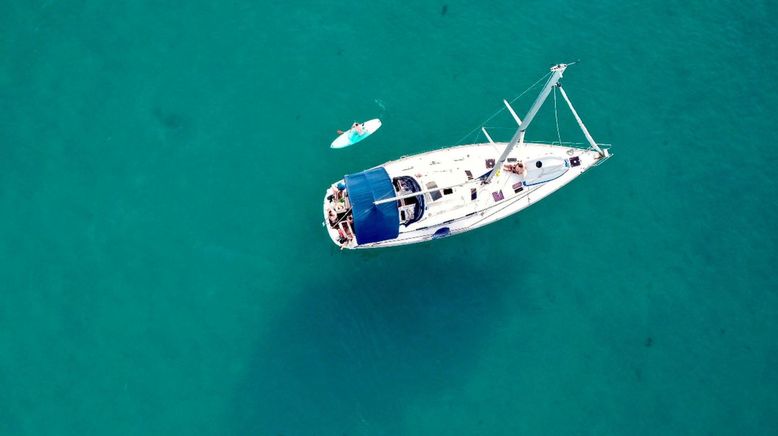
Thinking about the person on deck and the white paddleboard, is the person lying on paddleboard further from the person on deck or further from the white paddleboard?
the person on deck

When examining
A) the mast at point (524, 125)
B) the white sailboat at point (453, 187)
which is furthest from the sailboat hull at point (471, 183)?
the mast at point (524, 125)

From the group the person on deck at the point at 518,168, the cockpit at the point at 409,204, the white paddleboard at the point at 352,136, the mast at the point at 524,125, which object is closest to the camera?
the mast at the point at 524,125

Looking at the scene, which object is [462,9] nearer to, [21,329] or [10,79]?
[10,79]

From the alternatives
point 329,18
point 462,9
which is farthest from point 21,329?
point 462,9

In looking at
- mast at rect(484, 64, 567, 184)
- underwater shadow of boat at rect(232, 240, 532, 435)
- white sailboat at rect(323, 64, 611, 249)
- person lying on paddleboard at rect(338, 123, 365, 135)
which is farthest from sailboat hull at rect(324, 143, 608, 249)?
person lying on paddleboard at rect(338, 123, 365, 135)

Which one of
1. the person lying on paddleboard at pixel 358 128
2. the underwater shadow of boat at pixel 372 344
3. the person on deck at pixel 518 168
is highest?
the person lying on paddleboard at pixel 358 128

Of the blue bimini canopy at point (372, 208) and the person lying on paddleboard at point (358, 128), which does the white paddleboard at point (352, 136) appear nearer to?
the person lying on paddleboard at point (358, 128)

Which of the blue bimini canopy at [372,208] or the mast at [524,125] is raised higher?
the mast at [524,125]
